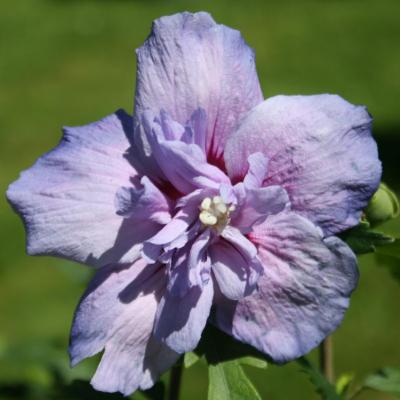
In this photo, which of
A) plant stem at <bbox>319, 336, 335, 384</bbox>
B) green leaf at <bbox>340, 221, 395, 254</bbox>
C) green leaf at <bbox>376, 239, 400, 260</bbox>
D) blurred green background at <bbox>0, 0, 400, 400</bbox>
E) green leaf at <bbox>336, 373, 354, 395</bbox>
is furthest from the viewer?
blurred green background at <bbox>0, 0, 400, 400</bbox>

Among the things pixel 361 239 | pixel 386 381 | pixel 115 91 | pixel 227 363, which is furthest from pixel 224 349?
pixel 115 91

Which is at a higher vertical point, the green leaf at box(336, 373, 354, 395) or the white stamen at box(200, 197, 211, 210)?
the white stamen at box(200, 197, 211, 210)

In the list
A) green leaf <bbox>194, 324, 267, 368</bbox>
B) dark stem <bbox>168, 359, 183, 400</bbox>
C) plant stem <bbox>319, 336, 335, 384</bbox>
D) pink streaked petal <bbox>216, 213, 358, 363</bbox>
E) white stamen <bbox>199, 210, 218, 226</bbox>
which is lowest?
plant stem <bbox>319, 336, 335, 384</bbox>

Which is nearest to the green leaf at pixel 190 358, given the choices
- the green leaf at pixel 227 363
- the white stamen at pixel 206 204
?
the green leaf at pixel 227 363

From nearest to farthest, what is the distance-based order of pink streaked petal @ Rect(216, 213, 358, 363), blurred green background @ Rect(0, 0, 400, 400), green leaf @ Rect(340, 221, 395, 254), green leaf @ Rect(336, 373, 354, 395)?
pink streaked petal @ Rect(216, 213, 358, 363)
green leaf @ Rect(340, 221, 395, 254)
green leaf @ Rect(336, 373, 354, 395)
blurred green background @ Rect(0, 0, 400, 400)

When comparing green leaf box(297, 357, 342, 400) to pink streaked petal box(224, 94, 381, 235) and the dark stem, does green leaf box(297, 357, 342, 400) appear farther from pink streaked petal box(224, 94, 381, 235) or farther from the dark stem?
pink streaked petal box(224, 94, 381, 235)

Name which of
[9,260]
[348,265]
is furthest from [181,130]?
[9,260]

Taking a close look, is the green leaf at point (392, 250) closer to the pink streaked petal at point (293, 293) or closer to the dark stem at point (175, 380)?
the pink streaked petal at point (293, 293)

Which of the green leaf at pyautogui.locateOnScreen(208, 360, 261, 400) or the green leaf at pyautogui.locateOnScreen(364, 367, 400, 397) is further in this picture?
the green leaf at pyautogui.locateOnScreen(364, 367, 400, 397)

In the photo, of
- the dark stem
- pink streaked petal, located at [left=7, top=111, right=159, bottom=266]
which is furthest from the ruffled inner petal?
the dark stem
